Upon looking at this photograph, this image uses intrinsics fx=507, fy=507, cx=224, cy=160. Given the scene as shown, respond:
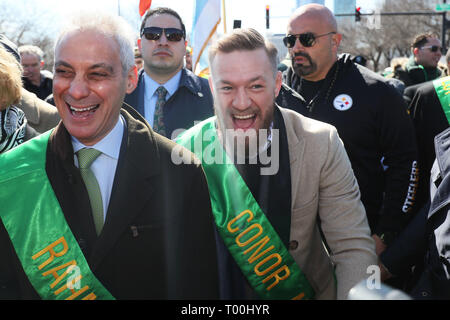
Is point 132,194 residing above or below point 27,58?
below

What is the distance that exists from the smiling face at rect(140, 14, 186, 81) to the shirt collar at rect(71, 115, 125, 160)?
179 centimetres

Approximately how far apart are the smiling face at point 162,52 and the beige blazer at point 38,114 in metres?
0.87

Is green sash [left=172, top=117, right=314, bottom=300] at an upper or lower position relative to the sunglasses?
lower

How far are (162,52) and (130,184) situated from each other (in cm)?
214

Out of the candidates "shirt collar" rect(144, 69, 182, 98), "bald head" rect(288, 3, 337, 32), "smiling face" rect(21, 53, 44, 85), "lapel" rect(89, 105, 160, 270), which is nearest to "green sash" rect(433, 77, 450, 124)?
"bald head" rect(288, 3, 337, 32)

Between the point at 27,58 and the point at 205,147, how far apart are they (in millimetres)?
4382

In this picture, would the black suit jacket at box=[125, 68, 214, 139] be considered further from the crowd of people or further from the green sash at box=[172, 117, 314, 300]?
the green sash at box=[172, 117, 314, 300]

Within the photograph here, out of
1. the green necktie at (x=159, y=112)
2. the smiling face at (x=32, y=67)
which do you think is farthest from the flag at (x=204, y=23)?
the smiling face at (x=32, y=67)

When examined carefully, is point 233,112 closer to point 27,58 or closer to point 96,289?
point 96,289

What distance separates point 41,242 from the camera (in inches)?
78.0

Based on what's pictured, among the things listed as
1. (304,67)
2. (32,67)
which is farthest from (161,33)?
(32,67)

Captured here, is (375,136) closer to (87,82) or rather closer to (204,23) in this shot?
(87,82)

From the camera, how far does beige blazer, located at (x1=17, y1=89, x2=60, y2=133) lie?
3266 mm

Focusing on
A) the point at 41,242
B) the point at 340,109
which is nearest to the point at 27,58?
the point at 340,109
